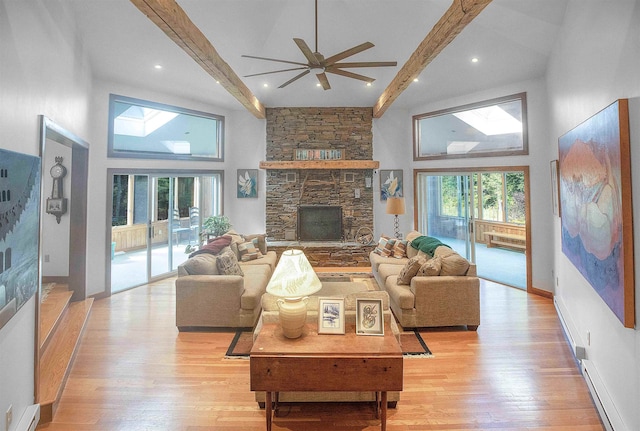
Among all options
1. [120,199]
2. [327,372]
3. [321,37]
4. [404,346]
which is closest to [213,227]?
[120,199]

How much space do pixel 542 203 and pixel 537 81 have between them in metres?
1.98

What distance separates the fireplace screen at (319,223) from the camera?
7.32 meters

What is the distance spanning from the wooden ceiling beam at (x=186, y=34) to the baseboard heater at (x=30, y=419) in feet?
10.5

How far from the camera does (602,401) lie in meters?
2.32

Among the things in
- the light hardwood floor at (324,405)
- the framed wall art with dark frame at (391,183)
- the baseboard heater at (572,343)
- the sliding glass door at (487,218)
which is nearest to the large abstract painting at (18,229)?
the light hardwood floor at (324,405)

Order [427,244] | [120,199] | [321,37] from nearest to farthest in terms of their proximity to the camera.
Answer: [427,244] < [321,37] < [120,199]

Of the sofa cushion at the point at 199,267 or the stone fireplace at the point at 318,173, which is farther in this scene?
the stone fireplace at the point at 318,173

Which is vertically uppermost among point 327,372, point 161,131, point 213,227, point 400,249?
point 161,131

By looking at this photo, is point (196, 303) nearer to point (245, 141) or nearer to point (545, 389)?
point (545, 389)

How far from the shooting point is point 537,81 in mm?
5004

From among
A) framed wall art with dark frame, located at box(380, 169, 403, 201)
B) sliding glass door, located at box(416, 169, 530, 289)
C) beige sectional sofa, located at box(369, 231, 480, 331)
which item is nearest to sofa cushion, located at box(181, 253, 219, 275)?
beige sectional sofa, located at box(369, 231, 480, 331)

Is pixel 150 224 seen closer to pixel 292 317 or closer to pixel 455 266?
pixel 292 317

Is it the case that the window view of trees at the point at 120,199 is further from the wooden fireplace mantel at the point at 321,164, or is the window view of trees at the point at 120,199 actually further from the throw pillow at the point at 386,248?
the throw pillow at the point at 386,248

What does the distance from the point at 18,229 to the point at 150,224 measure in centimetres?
390
